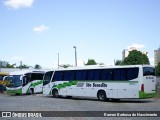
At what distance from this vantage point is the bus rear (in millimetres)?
22356

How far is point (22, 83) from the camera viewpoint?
112 feet

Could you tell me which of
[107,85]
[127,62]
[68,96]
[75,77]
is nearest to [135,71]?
[107,85]

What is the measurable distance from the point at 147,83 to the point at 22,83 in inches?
638

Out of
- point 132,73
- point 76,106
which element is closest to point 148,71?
point 132,73

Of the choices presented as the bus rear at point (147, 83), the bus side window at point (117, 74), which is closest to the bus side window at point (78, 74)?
the bus side window at point (117, 74)

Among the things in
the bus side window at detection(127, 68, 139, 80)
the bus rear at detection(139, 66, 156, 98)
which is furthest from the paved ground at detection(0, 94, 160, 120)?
the bus side window at detection(127, 68, 139, 80)

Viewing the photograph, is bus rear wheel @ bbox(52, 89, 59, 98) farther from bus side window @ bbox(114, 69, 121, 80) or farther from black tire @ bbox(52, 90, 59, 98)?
bus side window @ bbox(114, 69, 121, 80)

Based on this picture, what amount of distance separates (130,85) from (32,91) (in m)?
15.6

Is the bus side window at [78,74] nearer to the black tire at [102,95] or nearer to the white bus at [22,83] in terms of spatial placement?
the black tire at [102,95]

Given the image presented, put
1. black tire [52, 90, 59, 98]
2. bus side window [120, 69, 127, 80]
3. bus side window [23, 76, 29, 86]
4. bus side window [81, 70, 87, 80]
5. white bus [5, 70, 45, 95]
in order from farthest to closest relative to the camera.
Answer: bus side window [23, 76, 29, 86]
white bus [5, 70, 45, 95]
black tire [52, 90, 59, 98]
bus side window [81, 70, 87, 80]
bus side window [120, 69, 127, 80]

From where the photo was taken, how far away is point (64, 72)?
28.6m

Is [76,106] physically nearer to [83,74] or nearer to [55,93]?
[83,74]

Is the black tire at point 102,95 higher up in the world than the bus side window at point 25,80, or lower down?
lower down

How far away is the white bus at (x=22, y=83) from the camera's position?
34.0 meters
